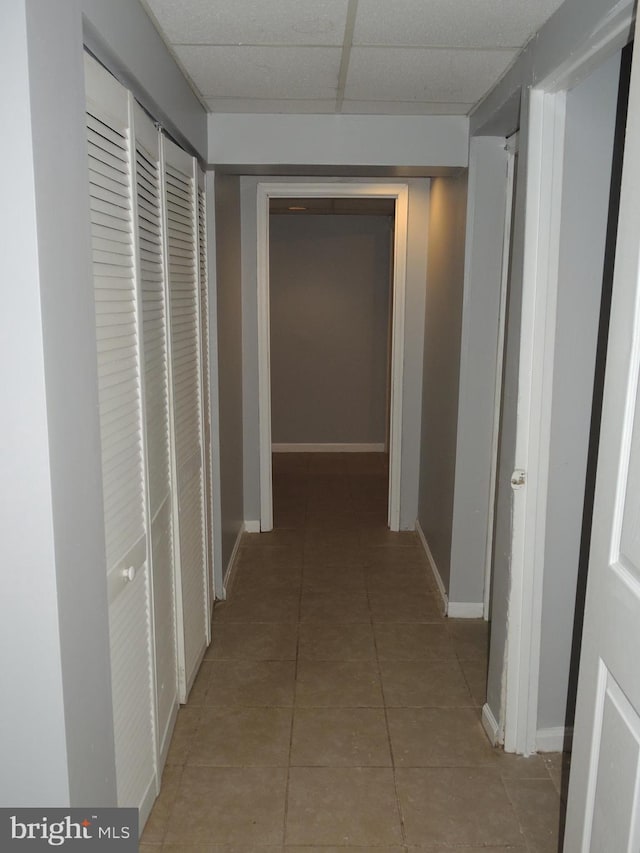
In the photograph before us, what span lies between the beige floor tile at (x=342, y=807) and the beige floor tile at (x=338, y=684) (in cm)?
38

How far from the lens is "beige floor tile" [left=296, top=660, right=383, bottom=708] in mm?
2672

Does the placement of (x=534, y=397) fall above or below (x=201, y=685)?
above

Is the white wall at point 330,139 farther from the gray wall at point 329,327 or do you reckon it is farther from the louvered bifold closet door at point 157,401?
the gray wall at point 329,327

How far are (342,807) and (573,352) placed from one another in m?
1.59

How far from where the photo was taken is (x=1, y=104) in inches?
43.8

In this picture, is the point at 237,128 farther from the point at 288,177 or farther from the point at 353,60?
the point at 288,177

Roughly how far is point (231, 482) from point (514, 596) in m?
2.01

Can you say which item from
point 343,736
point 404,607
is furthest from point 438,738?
point 404,607

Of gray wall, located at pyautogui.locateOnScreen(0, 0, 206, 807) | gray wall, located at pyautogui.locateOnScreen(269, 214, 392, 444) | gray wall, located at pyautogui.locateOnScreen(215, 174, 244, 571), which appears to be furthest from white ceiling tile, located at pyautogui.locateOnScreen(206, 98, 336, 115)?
gray wall, located at pyautogui.locateOnScreen(269, 214, 392, 444)

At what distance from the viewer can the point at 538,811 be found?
211cm

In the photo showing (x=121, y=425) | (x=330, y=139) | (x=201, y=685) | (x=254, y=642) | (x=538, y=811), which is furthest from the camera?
(x=254, y=642)

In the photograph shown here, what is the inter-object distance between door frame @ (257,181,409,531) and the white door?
298cm

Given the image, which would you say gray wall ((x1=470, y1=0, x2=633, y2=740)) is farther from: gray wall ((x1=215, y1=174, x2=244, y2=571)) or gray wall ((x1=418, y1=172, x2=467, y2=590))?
gray wall ((x1=215, y1=174, x2=244, y2=571))

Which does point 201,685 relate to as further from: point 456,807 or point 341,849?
point 456,807
